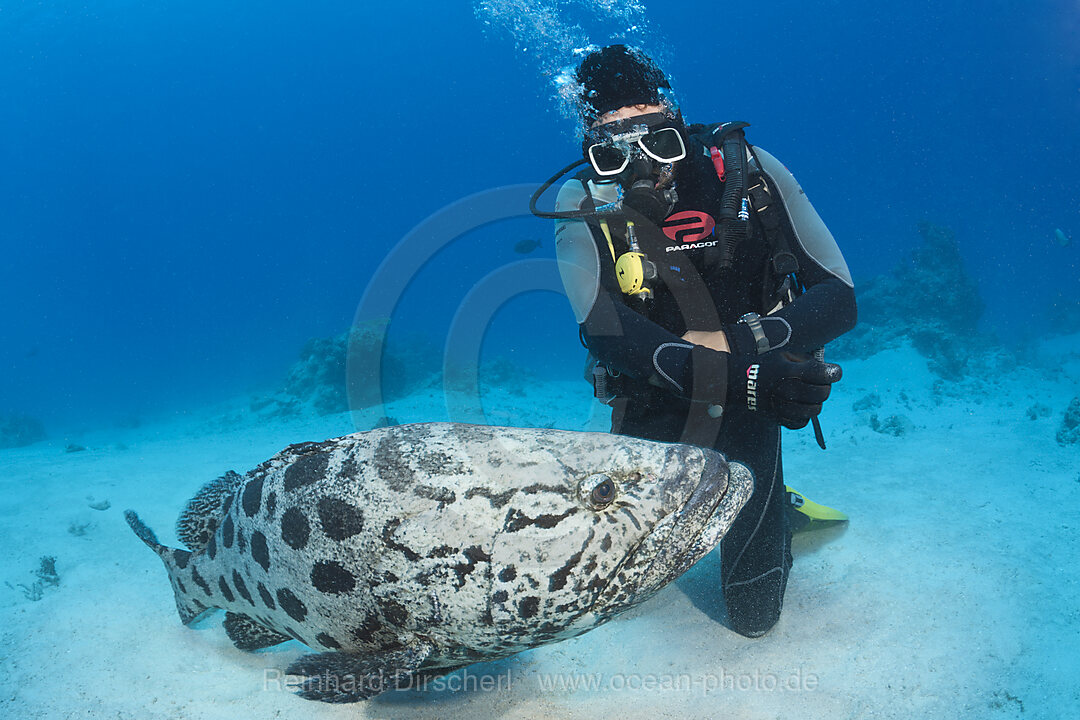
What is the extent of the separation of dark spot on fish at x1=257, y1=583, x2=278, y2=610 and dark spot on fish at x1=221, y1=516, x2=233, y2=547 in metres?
0.30

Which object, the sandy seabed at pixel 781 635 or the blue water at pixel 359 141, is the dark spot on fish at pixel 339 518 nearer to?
the sandy seabed at pixel 781 635

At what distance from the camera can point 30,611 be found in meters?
3.80

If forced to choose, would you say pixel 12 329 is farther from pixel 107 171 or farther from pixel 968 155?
pixel 968 155

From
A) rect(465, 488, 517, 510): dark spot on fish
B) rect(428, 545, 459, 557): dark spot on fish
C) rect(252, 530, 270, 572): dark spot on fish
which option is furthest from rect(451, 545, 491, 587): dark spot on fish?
rect(252, 530, 270, 572): dark spot on fish

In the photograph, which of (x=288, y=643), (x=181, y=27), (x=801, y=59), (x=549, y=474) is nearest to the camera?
(x=549, y=474)

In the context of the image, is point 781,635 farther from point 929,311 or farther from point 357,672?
point 929,311

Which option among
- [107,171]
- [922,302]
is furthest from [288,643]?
[107,171]

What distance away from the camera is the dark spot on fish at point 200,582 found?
275 cm

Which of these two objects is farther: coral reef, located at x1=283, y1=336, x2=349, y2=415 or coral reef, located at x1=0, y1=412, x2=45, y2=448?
coral reef, located at x1=0, y1=412, x2=45, y2=448

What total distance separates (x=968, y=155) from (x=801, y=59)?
34090 millimetres

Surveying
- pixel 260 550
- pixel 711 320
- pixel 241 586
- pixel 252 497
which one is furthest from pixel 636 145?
pixel 241 586

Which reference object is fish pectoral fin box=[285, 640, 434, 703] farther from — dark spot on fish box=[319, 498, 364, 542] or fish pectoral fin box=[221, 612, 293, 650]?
fish pectoral fin box=[221, 612, 293, 650]

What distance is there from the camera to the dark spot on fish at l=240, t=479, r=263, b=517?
7.50 ft

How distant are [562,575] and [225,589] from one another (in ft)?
6.12
